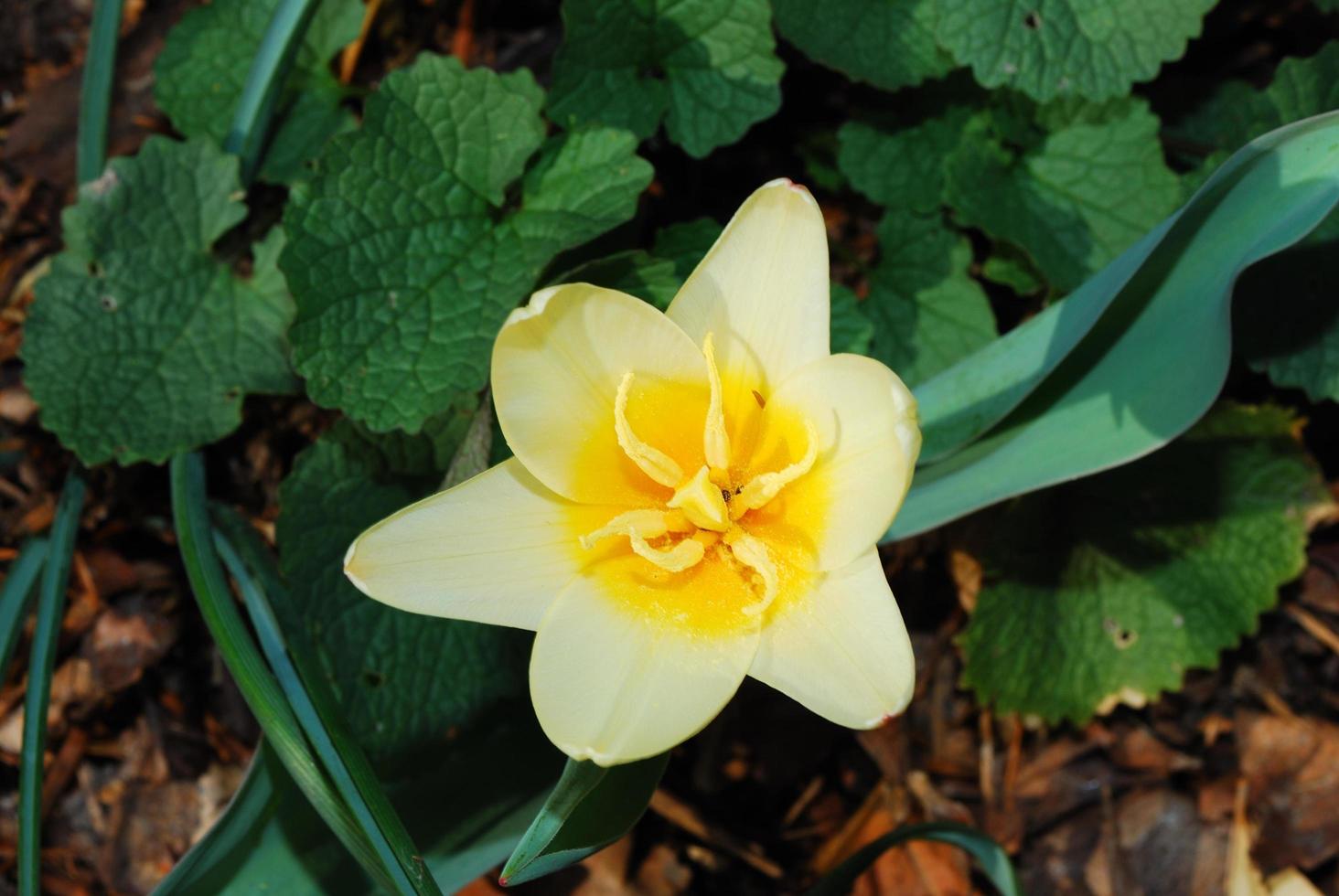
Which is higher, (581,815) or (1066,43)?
(1066,43)

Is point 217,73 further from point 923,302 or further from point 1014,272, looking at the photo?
point 1014,272

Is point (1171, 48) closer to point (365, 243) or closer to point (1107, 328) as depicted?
point (1107, 328)

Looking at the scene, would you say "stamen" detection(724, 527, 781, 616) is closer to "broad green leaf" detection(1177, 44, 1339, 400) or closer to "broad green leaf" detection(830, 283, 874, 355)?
"broad green leaf" detection(830, 283, 874, 355)

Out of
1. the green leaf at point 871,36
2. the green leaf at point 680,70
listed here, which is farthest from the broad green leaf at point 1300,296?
the green leaf at point 680,70

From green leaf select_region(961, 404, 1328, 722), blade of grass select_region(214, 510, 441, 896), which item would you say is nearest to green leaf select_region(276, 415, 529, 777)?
blade of grass select_region(214, 510, 441, 896)

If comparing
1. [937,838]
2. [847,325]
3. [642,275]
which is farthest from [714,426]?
[937,838]

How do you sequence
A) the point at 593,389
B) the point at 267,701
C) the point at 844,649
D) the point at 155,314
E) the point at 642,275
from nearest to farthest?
the point at 844,649, the point at 593,389, the point at 267,701, the point at 642,275, the point at 155,314
